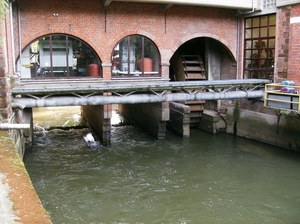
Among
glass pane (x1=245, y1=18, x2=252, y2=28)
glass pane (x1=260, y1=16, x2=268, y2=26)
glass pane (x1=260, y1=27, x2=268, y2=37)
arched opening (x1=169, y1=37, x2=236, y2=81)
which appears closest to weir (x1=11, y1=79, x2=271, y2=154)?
arched opening (x1=169, y1=37, x2=236, y2=81)

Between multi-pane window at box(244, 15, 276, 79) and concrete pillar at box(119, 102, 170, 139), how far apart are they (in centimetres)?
393

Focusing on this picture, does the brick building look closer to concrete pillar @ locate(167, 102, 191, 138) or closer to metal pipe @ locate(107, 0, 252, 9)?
metal pipe @ locate(107, 0, 252, 9)

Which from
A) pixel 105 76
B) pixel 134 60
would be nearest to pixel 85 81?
pixel 105 76

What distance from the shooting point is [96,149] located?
12336mm

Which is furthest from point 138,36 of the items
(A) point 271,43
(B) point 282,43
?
(B) point 282,43

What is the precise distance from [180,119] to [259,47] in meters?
4.21

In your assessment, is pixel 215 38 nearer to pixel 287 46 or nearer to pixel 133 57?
pixel 287 46

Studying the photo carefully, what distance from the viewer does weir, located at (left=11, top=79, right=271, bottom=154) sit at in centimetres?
1004

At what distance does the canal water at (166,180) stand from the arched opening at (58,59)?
2.63 metres

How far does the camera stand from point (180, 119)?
46.6 feet

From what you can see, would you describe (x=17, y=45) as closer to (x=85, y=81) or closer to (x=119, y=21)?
(x=85, y=81)

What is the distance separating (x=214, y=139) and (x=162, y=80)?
10.2ft

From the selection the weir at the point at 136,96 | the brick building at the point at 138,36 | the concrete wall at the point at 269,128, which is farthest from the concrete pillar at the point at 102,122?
the concrete wall at the point at 269,128

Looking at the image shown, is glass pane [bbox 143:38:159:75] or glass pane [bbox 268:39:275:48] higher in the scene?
glass pane [bbox 268:39:275:48]
